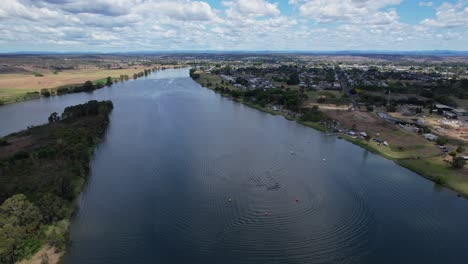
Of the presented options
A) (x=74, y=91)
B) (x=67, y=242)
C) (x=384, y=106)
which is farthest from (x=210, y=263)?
(x=74, y=91)

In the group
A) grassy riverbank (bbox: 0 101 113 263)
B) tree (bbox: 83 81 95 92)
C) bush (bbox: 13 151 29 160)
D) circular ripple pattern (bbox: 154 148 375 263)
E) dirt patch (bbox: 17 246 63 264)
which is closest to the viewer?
dirt patch (bbox: 17 246 63 264)

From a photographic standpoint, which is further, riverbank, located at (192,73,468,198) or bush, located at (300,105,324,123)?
bush, located at (300,105,324,123)

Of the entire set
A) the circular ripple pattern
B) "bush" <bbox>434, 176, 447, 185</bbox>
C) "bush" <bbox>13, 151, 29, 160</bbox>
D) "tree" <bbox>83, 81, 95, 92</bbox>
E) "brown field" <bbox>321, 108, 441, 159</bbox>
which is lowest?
the circular ripple pattern

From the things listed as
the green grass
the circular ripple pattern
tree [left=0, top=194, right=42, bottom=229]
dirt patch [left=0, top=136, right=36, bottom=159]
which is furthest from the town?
the green grass

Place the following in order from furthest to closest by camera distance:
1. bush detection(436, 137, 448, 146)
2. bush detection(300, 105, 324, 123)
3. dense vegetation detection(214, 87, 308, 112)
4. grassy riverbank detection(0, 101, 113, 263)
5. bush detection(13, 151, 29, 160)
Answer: dense vegetation detection(214, 87, 308, 112) < bush detection(300, 105, 324, 123) < bush detection(436, 137, 448, 146) < bush detection(13, 151, 29, 160) < grassy riverbank detection(0, 101, 113, 263)

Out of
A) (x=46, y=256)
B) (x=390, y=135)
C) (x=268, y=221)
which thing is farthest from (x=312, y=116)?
(x=46, y=256)

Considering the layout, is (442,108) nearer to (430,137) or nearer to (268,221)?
(430,137)

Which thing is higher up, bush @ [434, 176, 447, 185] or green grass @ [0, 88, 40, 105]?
green grass @ [0, 88, 40, 105]

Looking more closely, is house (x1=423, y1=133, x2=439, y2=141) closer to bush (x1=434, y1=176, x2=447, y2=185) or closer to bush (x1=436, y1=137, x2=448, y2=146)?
bush (x1=436, y1=137, x2=448, y2=146)
